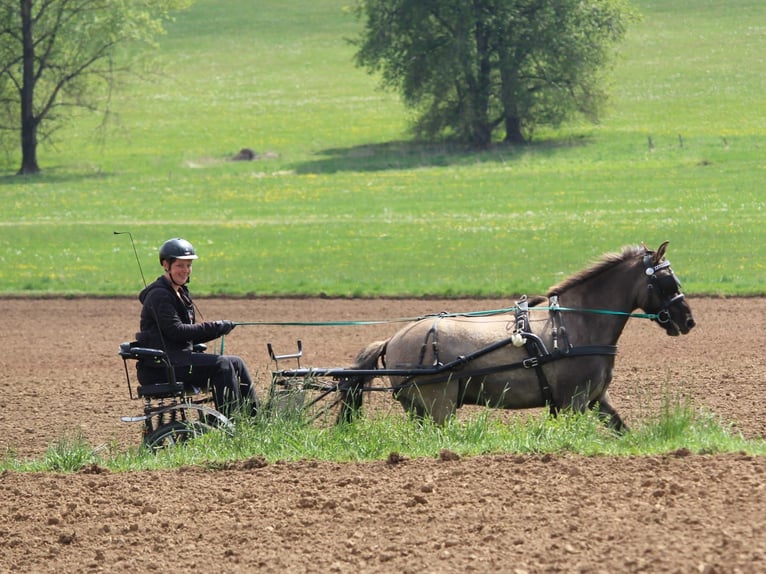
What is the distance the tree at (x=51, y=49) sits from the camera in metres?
44.4

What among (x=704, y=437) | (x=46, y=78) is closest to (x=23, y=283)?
(x=704, y=437)

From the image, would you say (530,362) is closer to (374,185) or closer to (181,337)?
(181,337)

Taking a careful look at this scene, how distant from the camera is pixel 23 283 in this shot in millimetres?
21688

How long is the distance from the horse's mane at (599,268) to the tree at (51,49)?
3834 cm

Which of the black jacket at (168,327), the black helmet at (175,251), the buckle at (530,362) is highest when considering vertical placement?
the black helmet at (175,251)

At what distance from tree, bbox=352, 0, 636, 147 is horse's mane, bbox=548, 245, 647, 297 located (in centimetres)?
3676

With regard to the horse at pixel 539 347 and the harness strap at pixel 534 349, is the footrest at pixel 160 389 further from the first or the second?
the harness strap at pixel 534 349

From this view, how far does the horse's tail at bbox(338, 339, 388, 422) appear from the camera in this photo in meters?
9.37

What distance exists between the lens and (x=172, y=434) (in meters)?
9.13

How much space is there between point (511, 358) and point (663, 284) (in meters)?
1.38

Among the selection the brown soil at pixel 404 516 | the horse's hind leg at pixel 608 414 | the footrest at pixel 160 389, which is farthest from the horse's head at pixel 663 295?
the footrest at pixel 160 389

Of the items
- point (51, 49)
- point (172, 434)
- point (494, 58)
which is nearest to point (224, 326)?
point (172, 434)

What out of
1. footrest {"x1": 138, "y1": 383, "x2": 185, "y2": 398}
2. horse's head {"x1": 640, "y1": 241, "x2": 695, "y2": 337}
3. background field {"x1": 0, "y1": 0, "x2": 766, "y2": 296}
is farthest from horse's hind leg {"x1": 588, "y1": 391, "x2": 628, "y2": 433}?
background field {"x1": 0, "y1": 0, "x2": 766, "y2": 296}

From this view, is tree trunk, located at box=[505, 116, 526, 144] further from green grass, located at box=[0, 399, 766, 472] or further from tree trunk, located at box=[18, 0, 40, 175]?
green grass, located at box=[0, 399, 766, 472]
